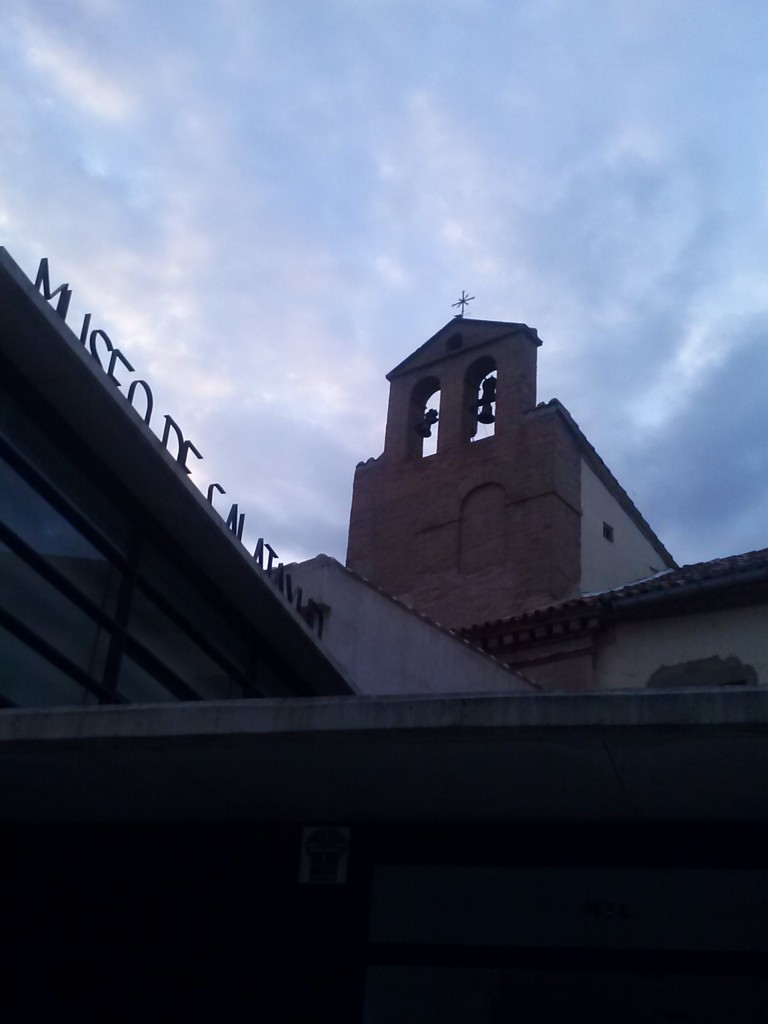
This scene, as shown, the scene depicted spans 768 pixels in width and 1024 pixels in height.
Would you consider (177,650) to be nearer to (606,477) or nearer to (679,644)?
(679,644)

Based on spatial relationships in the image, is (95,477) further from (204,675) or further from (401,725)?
(401,725)

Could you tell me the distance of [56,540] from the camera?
8914 mm

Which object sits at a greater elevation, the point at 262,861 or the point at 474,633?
the point at 474,633

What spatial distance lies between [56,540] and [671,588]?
11497 mm

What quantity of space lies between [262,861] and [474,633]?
1373cm

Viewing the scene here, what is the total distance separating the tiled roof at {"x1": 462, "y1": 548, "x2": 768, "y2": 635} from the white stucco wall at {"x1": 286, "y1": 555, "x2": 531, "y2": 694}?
3.16 meters

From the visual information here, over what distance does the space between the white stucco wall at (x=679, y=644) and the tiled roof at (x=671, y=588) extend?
422 millimetres

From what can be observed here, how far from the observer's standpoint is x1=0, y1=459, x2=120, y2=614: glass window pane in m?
8.48

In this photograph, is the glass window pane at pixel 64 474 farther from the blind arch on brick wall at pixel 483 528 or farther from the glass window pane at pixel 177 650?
the blind arch on brick wall at pixel 483 528

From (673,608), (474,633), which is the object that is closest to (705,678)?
(673,608)

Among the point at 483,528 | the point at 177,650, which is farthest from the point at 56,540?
the point at 483,528

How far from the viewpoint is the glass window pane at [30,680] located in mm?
8258

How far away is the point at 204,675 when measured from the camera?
10.9m

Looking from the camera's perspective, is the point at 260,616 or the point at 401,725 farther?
the point at 260,616
